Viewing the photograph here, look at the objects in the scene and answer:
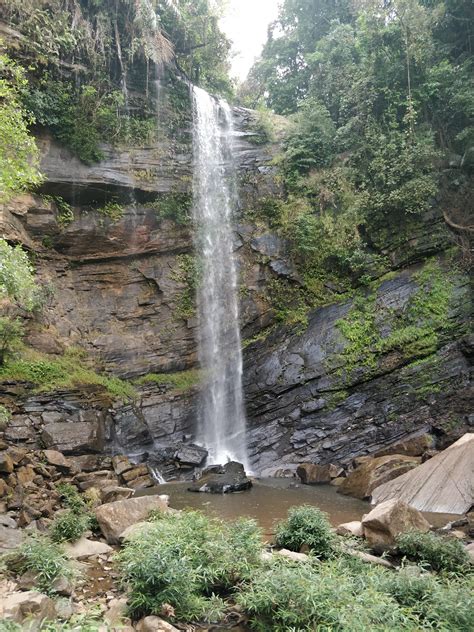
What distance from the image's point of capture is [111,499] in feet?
29.8

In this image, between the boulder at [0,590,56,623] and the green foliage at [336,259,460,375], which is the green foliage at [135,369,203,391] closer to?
the green foliage at [336,259,460,375]

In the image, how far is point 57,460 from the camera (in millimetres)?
10703

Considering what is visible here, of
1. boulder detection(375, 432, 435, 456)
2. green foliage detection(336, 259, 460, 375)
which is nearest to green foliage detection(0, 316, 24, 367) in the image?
green foliage detection(336, 259, 460, 375)

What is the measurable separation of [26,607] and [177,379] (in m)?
12.1

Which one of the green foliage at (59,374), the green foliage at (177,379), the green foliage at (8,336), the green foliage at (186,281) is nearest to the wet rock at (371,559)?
the green foliage at (59,374)

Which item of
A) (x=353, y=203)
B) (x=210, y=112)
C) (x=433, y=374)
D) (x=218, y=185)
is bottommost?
(x=433, y=374)

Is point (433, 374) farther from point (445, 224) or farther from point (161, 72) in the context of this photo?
point (161, 72)

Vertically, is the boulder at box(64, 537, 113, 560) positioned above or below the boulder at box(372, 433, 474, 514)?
above

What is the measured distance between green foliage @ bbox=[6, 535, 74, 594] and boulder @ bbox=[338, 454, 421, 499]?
670cm

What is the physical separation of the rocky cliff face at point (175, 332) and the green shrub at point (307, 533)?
661 centimetres

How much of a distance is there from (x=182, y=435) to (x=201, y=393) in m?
1.69

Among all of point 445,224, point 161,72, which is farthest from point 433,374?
Result: point 161,72

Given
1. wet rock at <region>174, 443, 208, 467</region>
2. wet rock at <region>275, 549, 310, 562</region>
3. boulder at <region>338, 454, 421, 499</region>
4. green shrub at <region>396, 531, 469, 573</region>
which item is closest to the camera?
green shrub at <region>396, 531, 469, 573</region>

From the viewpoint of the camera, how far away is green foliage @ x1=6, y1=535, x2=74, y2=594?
16.8 feet
